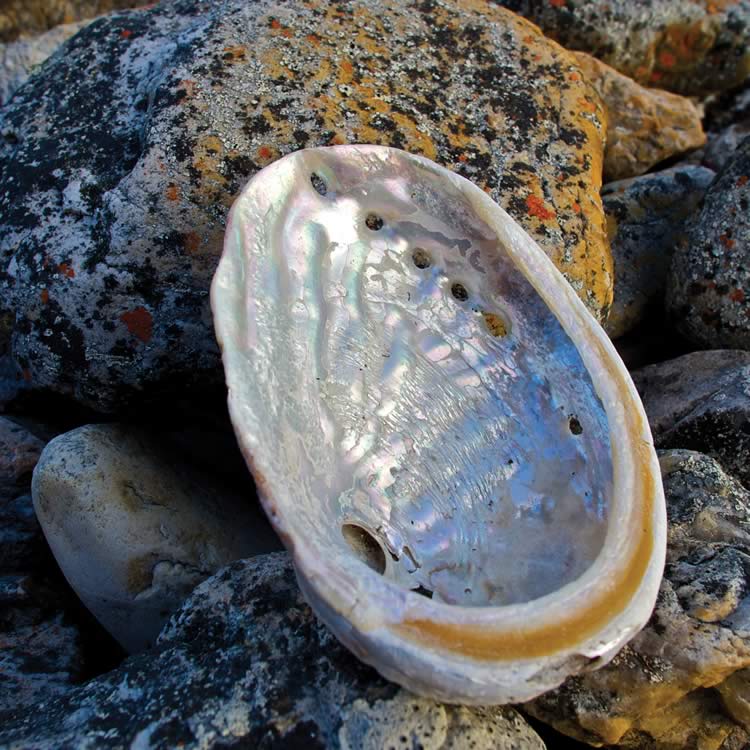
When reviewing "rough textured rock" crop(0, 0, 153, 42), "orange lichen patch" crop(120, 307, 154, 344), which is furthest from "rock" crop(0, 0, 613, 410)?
"rough textured rock" crop(0, 0, 153, 42)

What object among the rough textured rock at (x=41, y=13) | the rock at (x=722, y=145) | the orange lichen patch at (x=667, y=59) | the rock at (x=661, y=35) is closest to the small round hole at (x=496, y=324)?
the rock at (x=722, y=145)

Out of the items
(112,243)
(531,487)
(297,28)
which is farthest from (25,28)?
(531,487)

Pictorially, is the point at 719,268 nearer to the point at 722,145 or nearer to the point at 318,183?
the point at 722,145

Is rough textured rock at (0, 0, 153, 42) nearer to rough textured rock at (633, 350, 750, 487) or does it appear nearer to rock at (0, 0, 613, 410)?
rock at (0, 0, 613, 410)

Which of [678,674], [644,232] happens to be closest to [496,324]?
[678,674]

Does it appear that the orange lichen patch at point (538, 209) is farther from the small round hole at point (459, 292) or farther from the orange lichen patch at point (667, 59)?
the orange lichen patch at point (667, 59)

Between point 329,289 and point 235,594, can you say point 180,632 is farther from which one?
point 329,289
